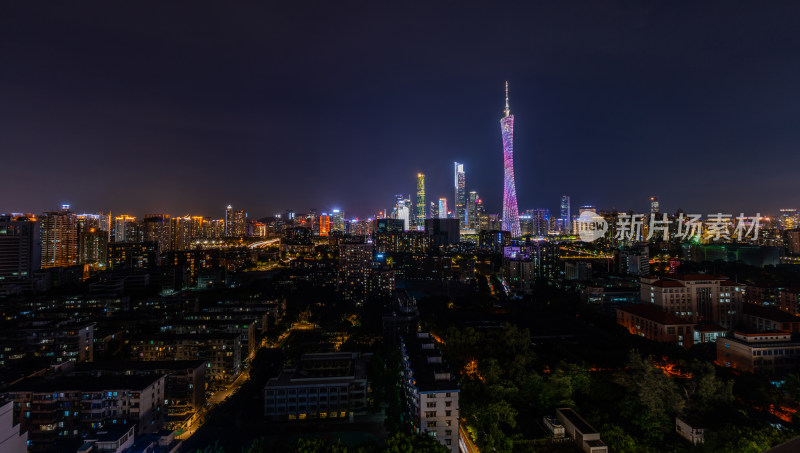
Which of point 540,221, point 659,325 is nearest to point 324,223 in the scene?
point 540,221

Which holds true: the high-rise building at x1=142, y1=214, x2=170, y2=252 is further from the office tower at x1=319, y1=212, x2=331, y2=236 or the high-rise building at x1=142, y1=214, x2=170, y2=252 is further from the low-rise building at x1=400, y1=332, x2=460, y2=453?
the low-rise building at x1=400, y1=332, x2=460, y2=453

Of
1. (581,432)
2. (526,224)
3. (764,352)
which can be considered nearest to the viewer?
(581,432)

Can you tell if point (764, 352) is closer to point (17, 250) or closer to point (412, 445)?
point (412, 445)

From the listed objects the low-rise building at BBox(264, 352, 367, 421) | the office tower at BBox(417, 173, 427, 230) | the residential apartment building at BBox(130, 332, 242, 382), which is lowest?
the low-rise building at BBox(264, 352, 367, 421)

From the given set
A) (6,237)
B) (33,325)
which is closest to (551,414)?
(33,325)

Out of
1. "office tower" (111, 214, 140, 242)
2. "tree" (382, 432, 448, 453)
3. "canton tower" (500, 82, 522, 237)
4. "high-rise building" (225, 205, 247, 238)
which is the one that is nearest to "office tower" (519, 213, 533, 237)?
"canton tower" (500, 82, 522, 237)

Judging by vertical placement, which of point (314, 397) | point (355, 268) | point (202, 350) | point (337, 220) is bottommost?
point (314, 397)

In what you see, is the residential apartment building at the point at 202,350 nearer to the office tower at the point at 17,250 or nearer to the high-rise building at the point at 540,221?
the office tower at the point at 17,250
